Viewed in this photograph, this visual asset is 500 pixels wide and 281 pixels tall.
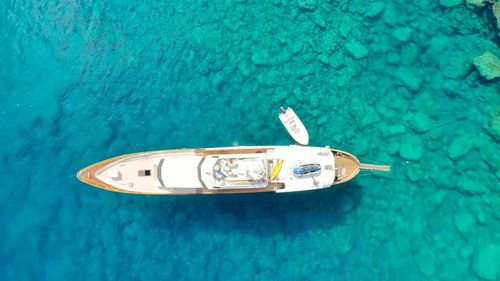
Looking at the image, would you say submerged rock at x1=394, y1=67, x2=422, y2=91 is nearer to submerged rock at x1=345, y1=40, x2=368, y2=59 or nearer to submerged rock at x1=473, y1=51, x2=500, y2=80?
submerged rock at x1=345, y1=40, x2=368, y2=59

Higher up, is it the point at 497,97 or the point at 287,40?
the point at 287,40

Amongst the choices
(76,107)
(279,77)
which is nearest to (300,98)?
(279,77)

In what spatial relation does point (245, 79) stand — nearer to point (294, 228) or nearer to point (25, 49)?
point (294, 228)

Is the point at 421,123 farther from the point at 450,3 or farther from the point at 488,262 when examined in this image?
the point at 488,262

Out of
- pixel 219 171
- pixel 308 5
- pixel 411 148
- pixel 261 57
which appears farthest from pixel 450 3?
pixel 219 171

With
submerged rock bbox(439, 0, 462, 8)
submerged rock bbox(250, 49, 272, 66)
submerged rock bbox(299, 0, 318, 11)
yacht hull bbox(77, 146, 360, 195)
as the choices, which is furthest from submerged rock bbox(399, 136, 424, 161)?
submerged rock bbox(299, 0, 318, 11)

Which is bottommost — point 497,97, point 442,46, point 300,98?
point 497,97
